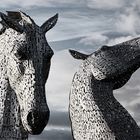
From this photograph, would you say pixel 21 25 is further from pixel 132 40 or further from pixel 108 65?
pixel 132 40

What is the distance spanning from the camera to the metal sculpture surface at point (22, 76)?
10.4 feet

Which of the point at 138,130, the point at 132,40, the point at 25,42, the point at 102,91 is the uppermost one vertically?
the point at 25,42

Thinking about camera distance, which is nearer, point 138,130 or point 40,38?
point 40,38

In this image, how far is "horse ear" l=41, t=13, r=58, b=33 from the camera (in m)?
3.71

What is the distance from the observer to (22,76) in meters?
3.34

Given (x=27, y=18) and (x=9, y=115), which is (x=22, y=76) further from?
(x=27, y=18)

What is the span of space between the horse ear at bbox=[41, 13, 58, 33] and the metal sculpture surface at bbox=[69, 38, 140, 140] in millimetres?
990

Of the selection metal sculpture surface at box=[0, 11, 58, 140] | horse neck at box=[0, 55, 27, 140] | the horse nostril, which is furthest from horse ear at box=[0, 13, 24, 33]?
the horse nostril

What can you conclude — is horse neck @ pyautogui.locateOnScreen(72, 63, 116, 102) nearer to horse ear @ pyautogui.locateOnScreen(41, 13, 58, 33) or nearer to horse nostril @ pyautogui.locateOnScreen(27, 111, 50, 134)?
horse ear @ pyautogui.locateOnScreen(41, 13, 58, 33)

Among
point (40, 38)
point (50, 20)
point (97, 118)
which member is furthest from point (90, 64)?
point (40, 38)

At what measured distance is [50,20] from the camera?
3850 mm

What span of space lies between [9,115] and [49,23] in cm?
80

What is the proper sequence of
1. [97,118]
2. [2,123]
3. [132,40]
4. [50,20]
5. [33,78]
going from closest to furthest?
[33,78] < [2,123] < [50,20] < [97,118] < [132,40]

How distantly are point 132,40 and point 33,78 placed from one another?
2084mm
